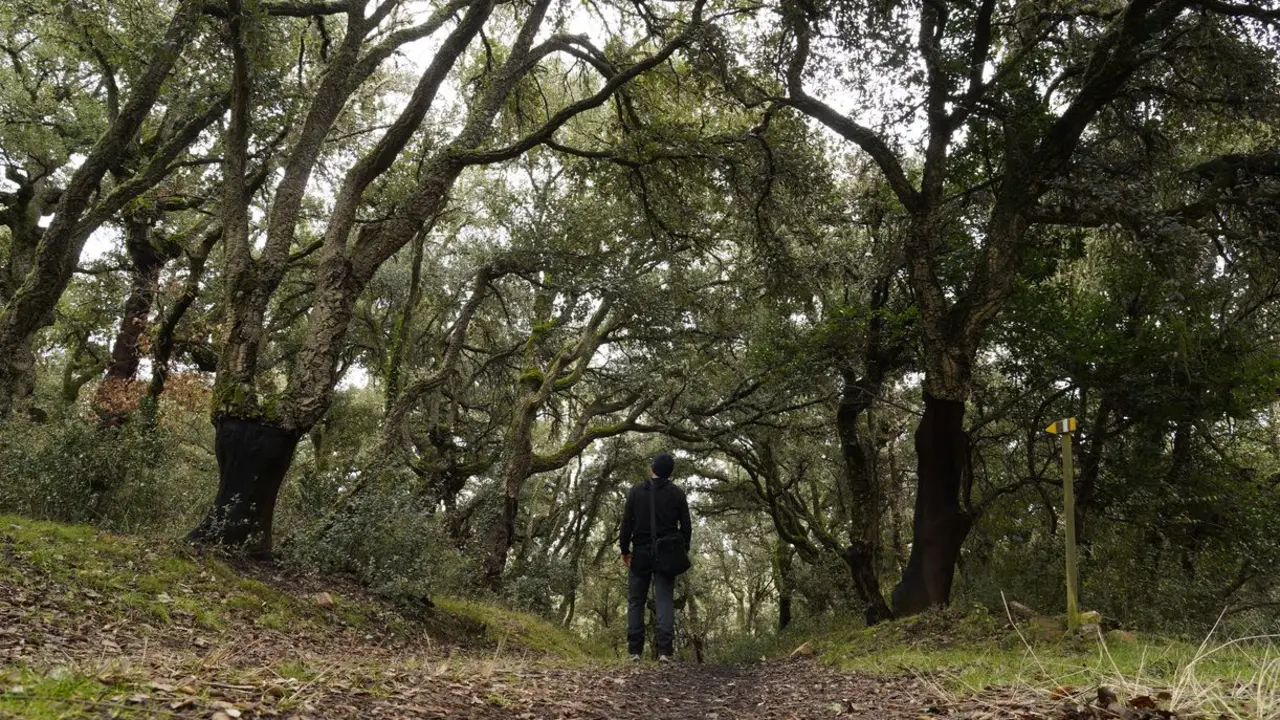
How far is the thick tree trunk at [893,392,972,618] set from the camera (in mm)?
8875

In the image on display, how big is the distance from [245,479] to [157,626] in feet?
8.48

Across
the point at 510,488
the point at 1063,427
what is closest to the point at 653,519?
the point at 1063,427

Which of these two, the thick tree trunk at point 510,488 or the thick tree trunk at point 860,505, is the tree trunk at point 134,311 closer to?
the thick tree trunk at point 510,488

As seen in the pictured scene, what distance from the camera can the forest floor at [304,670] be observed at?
8.65ft

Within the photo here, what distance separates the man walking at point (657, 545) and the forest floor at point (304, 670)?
0.53 metres

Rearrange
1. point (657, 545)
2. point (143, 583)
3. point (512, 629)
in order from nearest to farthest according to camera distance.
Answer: point (143, 583)
point (657, 545)
point (512, 629)

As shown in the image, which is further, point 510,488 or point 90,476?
point 510,488

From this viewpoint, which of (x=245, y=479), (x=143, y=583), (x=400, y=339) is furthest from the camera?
(x=400, y=339)

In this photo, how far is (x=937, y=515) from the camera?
8938 millimetres

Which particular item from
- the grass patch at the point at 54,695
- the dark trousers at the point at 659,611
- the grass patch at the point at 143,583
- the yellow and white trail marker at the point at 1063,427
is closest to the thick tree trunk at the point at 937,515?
the yellow and white trail marker at the point at 1063,427

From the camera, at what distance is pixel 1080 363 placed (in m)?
10.4

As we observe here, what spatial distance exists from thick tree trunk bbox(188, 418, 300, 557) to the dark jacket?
372 centimetres

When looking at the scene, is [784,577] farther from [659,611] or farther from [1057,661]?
[1057,661]

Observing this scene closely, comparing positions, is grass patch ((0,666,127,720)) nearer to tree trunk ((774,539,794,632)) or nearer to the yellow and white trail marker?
the yellow and white trail marker
